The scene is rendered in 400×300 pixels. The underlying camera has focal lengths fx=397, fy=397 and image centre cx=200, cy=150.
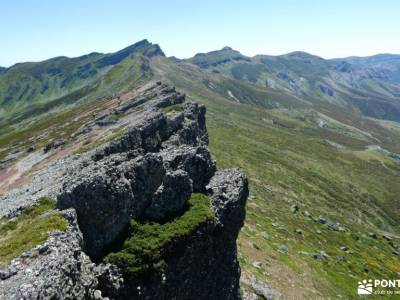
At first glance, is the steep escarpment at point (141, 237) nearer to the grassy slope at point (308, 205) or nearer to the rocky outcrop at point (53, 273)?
the rocky outcrop at point (53, 273)

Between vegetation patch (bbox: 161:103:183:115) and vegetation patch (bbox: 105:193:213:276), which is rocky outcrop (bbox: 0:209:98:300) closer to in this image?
vegetation patch (bbox: 105:193:213:276)

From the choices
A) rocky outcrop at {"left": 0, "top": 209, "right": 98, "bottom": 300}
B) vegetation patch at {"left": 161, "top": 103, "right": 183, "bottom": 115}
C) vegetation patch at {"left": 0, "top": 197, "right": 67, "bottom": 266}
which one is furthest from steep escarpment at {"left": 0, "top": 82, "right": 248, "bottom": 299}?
vegetation patch at {"left": 161, "top": 103, "right": 183, "bottom": 115}

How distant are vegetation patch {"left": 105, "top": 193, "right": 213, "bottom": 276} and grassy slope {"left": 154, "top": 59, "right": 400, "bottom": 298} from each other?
59.4 ft

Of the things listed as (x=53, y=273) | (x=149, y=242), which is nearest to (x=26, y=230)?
(x=53, y=273)

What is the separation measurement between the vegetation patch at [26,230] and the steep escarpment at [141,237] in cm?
74

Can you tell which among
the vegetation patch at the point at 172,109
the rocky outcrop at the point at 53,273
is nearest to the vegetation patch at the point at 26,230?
the rocky outcrop at the point at 53,273

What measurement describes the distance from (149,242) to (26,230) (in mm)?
8276

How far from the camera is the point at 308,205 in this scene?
3745 inches

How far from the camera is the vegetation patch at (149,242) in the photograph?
26.8 meters

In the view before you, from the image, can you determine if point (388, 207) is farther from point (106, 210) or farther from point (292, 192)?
point (106, 210)

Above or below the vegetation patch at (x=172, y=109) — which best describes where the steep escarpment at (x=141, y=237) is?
below

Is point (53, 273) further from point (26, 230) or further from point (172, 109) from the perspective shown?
point (172, 109)

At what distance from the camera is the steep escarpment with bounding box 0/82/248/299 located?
21578mm

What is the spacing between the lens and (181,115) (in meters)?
67.8
